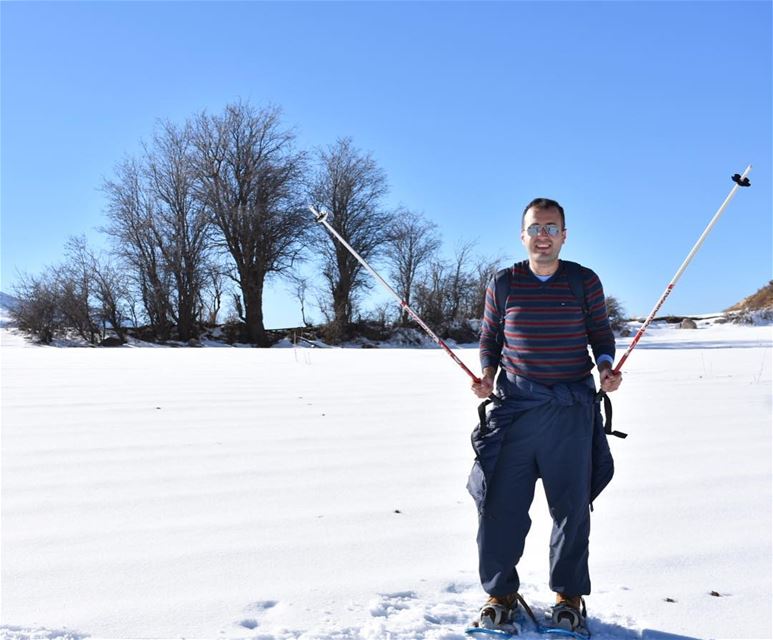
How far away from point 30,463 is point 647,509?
2.98 m

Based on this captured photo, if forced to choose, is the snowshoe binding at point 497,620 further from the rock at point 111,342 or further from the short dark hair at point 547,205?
the rock at point 111,342

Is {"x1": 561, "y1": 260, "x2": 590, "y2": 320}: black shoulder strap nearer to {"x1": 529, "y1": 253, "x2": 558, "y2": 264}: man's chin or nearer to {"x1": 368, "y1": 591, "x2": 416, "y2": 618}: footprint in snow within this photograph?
{"x1": 529, "y1": 253, "x2": 558, "y2": 264}: man's chin

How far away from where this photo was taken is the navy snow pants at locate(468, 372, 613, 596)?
2.21 m

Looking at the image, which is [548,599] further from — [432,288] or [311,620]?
[432,288]

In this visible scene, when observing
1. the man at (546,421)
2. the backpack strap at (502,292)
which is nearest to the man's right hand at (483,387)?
the man at (546,421)

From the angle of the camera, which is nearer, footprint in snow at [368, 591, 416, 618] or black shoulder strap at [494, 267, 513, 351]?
footprint in snow at [368, 591, 416, 618]

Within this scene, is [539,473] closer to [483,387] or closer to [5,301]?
[483,387]

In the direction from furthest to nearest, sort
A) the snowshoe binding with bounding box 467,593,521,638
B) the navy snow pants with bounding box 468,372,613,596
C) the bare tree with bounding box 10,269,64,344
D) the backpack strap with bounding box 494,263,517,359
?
1. the bare tree with bounding box 10,269,64,344
2. the backpack strap with bounding box 494,263,517,359
3. the navy snow pants with bounding box 468,372,613,596
4. the snowshoe binding with bounding box 467,593,521,638

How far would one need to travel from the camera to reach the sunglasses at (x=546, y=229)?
2.29 m

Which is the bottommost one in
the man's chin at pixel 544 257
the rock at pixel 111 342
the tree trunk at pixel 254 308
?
the rock at pixel 111 342

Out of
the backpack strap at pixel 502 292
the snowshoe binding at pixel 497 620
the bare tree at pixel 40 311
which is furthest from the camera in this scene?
the bare tree at pixel 40 311

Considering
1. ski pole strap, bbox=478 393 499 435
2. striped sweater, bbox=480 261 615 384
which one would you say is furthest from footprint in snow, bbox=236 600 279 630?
striped sweater, bbox=480 261 615 384

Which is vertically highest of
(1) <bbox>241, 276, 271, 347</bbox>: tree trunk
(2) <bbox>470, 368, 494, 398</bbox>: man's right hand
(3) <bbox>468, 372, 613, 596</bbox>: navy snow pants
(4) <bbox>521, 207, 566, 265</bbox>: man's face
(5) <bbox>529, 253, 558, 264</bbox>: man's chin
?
(1) <bbox>241, 276, 271, 347</bbox>: tree trunk

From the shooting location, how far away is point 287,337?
21266 millimetres
